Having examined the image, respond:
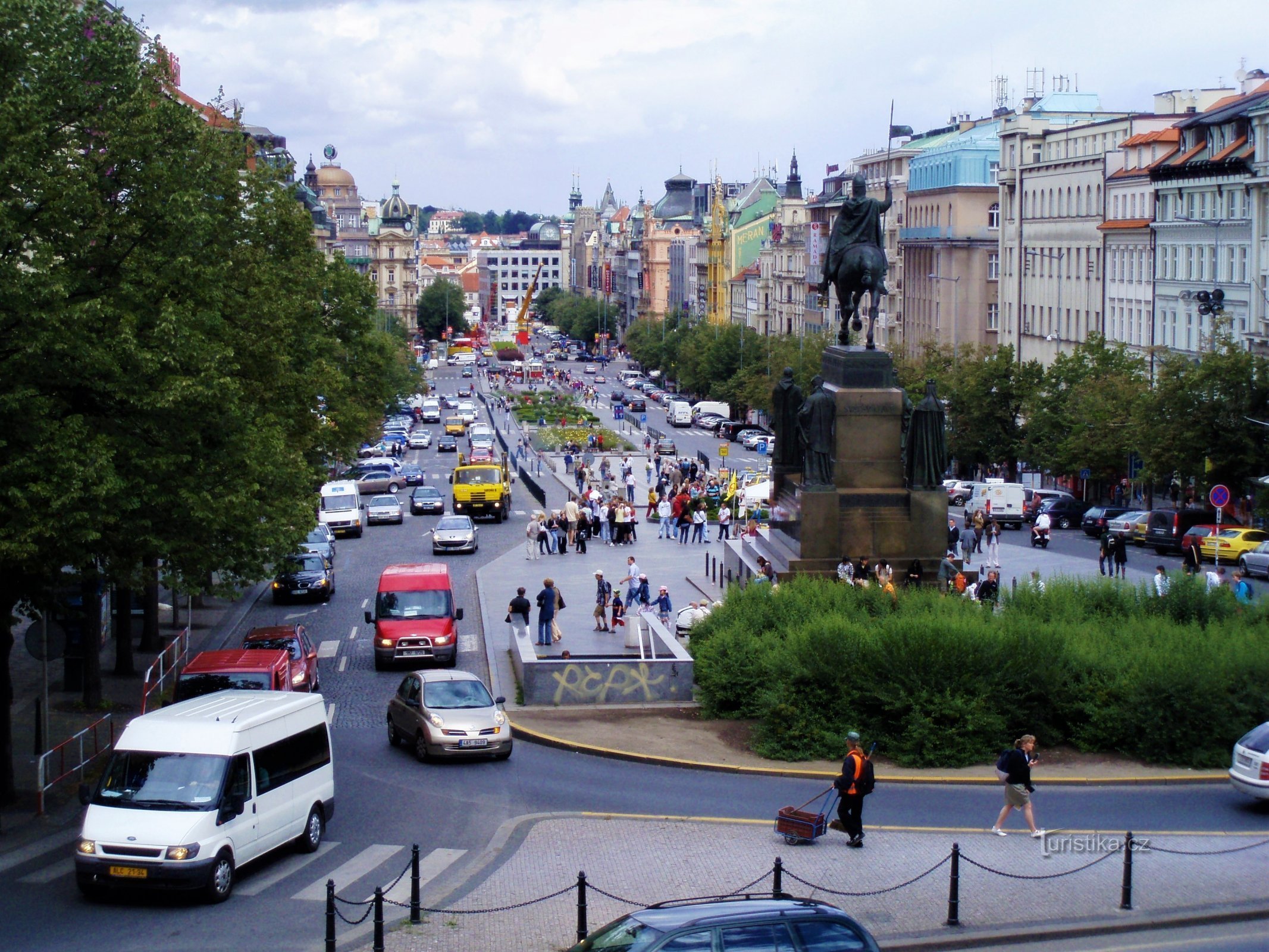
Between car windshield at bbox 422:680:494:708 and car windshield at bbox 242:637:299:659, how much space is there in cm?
512

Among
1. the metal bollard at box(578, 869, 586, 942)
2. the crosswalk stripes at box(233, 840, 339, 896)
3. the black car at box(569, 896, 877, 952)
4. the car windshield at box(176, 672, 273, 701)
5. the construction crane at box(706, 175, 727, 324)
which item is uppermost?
the construction crane at box(706, 175, 727, 324)

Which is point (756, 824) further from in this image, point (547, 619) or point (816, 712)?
point (547, 619)

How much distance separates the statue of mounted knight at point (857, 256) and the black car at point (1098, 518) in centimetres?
2469

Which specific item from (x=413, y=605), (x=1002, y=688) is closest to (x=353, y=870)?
(x=1002, y=688)

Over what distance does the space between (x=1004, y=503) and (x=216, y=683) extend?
39.3 m

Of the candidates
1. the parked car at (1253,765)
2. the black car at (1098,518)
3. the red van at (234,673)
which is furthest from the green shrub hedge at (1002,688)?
the black car at (1098,518)

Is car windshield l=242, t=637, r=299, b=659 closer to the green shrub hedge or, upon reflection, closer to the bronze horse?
the green shrub hedge

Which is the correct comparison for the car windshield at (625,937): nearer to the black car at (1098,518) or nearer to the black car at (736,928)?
the black car at (736,928)

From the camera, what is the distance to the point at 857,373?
100ft

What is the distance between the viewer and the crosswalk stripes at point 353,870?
17281 millimetres

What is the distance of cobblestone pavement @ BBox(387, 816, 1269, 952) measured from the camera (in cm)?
1553

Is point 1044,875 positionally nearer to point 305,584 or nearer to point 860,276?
point 860,276

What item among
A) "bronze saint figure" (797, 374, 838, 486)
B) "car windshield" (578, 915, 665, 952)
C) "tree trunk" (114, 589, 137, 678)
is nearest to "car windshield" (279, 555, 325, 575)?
"tree trunk" (114, 589, 137, 678)

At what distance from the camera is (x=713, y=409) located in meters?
125
